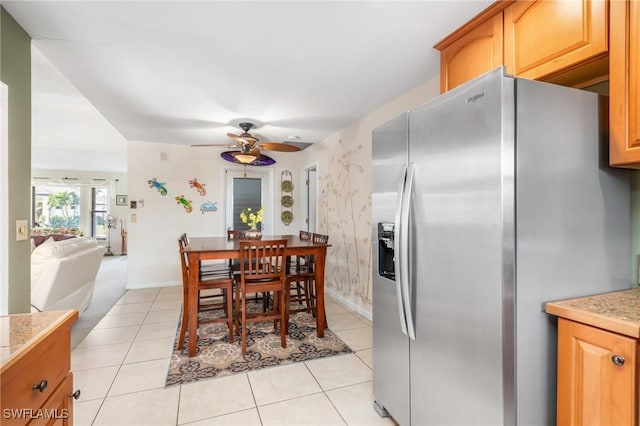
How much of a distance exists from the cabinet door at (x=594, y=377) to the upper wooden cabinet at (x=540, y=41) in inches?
44.0

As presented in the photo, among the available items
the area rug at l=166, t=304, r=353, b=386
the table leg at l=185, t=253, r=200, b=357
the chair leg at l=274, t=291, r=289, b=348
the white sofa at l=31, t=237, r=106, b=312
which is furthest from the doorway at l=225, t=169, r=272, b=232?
the chair leg at l=274, t=291, r=289, b=348

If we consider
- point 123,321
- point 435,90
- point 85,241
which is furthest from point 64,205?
point 435,90

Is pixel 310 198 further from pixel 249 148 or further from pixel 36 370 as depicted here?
pixel 36 370

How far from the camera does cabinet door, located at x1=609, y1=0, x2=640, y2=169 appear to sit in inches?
44.9

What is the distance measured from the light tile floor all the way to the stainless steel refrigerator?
2.08 feet

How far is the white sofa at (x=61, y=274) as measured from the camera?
Answer: 275 centimetres

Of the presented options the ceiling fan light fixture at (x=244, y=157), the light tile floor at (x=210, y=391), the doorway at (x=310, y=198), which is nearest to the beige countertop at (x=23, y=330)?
the light tile floor at (x=210, y=391)

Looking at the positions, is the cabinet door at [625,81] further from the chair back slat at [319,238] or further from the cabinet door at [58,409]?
the chair back slat at [319,238]

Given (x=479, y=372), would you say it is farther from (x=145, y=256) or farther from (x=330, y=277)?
(x=145, y=256)

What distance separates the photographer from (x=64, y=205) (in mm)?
8430

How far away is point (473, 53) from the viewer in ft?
5.84

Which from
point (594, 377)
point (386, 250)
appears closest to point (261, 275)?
point (386, 250)

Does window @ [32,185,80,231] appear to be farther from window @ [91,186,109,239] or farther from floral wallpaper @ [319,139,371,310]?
floral wallpaper @ [319,139,371,310]

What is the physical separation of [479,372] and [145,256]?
505cm
